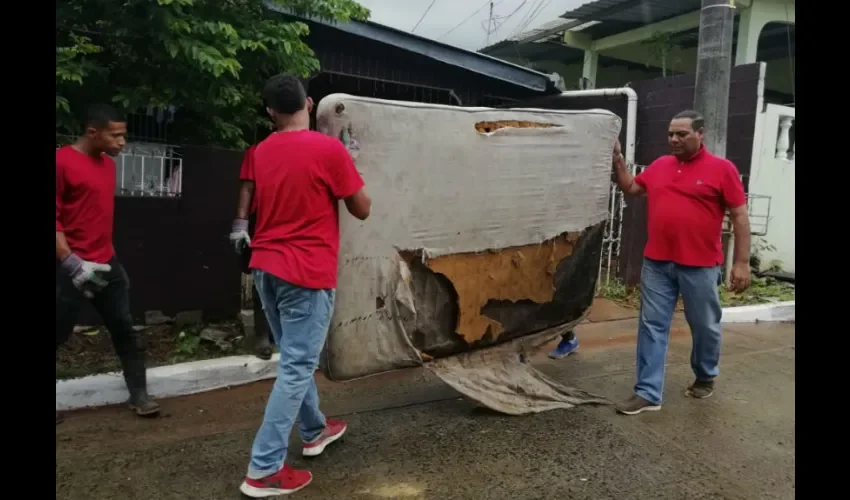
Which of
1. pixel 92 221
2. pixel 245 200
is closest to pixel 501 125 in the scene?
pixel 245 200

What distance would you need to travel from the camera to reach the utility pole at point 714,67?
17.8 feet

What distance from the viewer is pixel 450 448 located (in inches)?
120

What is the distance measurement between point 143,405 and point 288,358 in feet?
4.43

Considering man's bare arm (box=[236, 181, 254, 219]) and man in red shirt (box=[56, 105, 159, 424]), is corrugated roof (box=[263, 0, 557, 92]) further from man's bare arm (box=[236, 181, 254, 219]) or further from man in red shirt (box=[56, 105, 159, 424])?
man in red shirt (box=[56, 105, 159, 424])

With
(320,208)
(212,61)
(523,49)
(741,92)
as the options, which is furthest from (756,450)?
(523,49)

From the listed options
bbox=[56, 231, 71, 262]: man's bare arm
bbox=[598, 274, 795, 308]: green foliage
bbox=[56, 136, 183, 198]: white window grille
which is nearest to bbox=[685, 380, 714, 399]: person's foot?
bbox=[598, 274, 795, 308]: green foliage

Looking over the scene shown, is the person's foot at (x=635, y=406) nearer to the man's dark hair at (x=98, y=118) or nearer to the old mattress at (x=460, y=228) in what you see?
the old mattress at (x=460, y=228)

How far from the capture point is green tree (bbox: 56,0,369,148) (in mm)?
3793

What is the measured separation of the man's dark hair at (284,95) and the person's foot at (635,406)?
7.98 feet

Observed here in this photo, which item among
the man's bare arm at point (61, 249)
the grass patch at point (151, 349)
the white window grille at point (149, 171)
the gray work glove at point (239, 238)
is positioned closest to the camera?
the man's bare arm at point (61, 249)

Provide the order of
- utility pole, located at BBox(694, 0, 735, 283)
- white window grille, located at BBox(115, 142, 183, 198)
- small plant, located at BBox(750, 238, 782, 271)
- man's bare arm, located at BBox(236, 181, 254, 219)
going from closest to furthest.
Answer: man's bare arm, located at BBox(236, 181, 254, 219) < white window grille, located at BBox(115, 142, 183, 198) < utility pole, located at BBox(694, 0, 735, 283) < small plant, located at BBox(750, 238, 782, 271)

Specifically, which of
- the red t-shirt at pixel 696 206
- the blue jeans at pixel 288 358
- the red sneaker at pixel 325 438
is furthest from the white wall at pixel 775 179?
the blue jeans at pixel 288 358

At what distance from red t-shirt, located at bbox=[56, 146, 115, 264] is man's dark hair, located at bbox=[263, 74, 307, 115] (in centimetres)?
118

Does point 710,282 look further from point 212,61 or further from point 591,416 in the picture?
point 212,61
